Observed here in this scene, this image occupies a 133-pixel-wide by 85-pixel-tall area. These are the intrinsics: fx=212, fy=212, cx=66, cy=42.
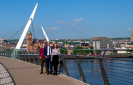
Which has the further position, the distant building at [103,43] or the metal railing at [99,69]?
the distant building at [103,43]

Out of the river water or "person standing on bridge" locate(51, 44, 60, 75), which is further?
"person standing on bridge" locate(51, 44, 60, 75)

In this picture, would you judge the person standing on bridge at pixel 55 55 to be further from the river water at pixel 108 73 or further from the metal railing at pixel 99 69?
the river water at pixel 108 73

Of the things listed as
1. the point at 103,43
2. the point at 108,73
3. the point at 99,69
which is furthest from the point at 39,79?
the point at 103,43

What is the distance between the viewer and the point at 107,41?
648 ft

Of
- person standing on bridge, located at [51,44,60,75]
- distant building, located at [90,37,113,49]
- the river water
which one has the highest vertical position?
distant building, located at [90,37,113,49]

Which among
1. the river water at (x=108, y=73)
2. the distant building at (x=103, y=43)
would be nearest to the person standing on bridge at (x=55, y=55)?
the river water at (x=108, y=73)

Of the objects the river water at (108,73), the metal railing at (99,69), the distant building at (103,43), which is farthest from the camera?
the distant building at (103,43)

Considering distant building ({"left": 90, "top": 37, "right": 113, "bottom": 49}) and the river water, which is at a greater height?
distant building ({"left": 90, "top": 37, "right": 113, "bottom": 49})

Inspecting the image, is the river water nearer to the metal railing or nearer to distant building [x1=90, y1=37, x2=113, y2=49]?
the metal railing

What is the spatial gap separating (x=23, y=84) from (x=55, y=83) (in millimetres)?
905

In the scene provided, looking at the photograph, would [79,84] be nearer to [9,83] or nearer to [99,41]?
[9,83]

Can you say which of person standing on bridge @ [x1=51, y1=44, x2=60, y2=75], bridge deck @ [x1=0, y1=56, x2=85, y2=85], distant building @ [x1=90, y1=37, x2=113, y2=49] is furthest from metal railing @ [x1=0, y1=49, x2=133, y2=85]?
distant building @ [x1=90, y1=37, x2=113, y2=49]

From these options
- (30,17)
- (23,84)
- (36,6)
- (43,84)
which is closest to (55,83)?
(43,84)

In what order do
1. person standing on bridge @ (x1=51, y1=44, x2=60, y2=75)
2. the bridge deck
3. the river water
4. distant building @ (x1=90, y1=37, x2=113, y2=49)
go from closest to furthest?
the river water
the bridge deck
person standing on bridge @ (x1=51, y1=44, x2=60, y2=75)
distant building @ (x1=90, y1=37, x2=113, y2=49)
